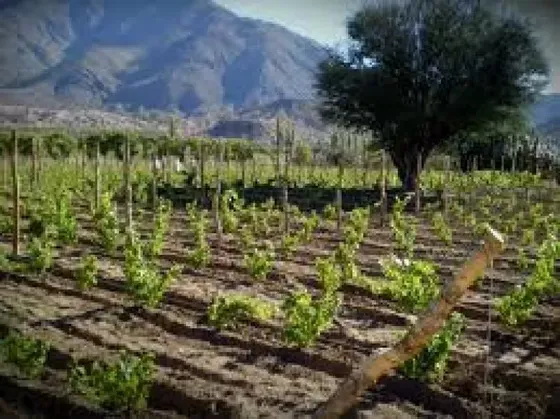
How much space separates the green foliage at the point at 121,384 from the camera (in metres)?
5.53

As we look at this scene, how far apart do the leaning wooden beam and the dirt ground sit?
1403 mm

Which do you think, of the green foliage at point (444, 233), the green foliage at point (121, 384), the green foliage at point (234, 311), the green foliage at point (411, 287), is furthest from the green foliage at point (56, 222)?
the green foliage at point (121, 384)

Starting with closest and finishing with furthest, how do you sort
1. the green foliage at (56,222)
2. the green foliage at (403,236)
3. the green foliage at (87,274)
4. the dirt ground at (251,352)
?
1. the dirt ground at (251,352)
2. the green foliage at (87,274)
3. the green foliage at (403,236)
4. the green foliage at (56,222)

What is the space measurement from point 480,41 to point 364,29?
12.9 feet

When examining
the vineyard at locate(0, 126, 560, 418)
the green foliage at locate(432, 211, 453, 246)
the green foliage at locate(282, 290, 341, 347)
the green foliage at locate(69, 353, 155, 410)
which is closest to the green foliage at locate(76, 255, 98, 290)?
the vineyard at locate(0, 126, 560, 418)

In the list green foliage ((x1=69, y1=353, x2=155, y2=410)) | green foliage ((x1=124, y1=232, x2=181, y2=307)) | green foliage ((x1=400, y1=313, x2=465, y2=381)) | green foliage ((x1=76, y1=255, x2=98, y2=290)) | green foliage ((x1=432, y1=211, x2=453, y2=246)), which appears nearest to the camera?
green foliage ((x1=69, y1=353, x2=155, y2=410))

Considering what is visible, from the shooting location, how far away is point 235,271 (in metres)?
11.1

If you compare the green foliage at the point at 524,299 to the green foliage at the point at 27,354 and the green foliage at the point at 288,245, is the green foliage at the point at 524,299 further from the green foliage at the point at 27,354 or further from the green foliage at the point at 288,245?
the green foliage at the point at 27,354

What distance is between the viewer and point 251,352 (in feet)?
23.7

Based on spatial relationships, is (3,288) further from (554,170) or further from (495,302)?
(554,170)

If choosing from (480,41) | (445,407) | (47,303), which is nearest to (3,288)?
(47,303)

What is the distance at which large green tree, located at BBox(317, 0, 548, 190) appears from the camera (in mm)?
25562

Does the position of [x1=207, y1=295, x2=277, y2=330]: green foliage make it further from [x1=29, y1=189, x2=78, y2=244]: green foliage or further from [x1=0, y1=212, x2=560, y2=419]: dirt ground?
[x1=29, y1=189, x2=78, y2=244]: green foliage

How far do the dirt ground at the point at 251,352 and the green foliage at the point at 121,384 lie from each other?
→ 4.2 inches
